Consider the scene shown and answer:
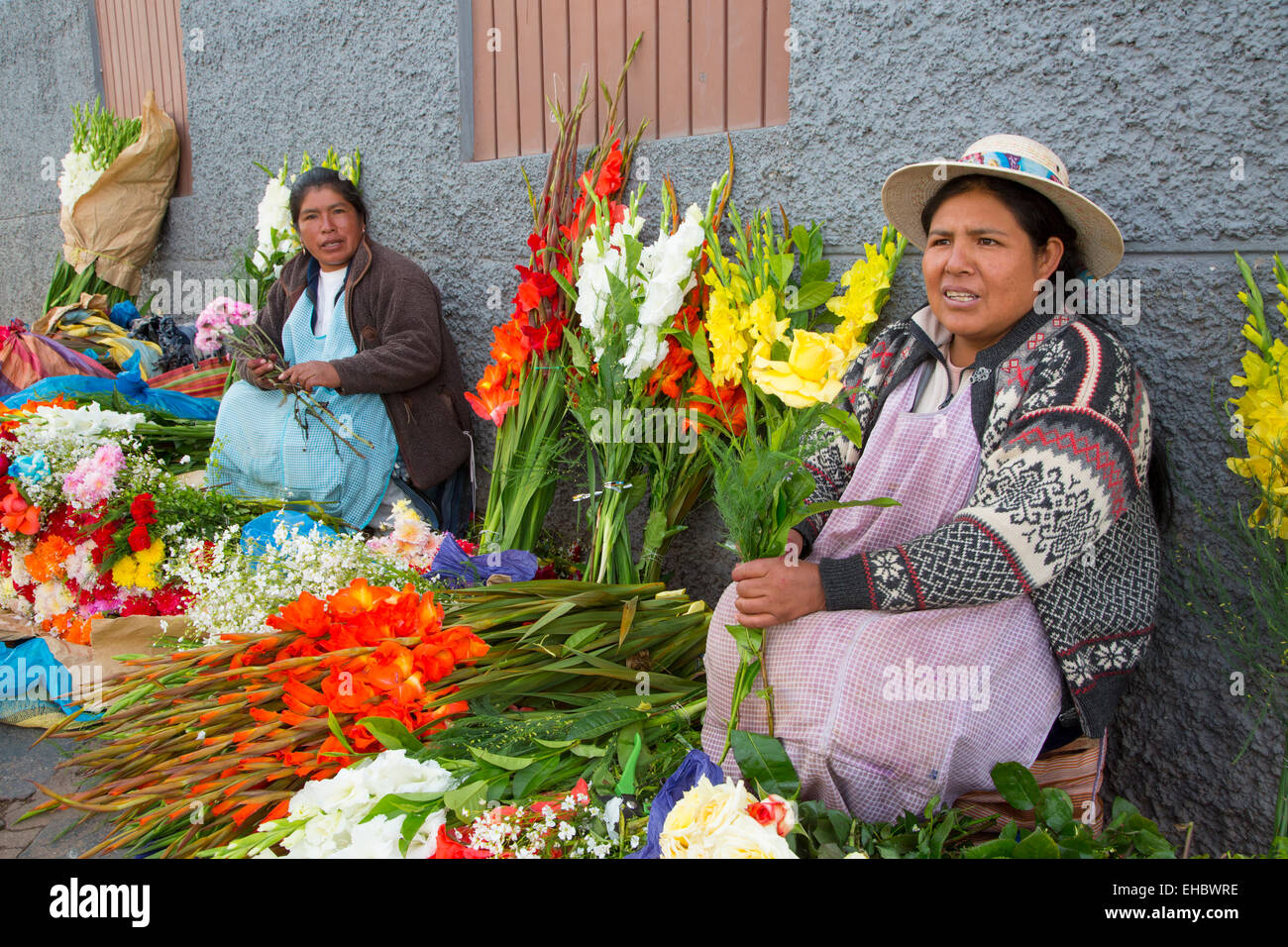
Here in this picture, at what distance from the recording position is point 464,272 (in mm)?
3680

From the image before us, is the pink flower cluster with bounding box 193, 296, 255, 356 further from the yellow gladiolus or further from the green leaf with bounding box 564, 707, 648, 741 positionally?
the green leaf with bounding box 564, 707, 648, 741

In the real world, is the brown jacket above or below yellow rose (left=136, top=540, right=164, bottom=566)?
above

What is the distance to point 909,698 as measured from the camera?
1627 millimetres

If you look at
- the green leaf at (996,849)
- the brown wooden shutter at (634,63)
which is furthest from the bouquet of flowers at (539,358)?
the green leaf at (996,849)

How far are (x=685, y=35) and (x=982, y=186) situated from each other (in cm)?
151

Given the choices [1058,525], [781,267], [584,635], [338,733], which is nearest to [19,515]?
[338,733]

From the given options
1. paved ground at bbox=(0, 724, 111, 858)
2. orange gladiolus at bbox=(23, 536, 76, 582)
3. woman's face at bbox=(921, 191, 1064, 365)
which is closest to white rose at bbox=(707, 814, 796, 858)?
woman's face at bbox=(921, 191, 1064, 365)

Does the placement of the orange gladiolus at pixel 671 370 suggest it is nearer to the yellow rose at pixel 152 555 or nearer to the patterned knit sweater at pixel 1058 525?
Answer: the patterned knit sweater at pixel 1058 525

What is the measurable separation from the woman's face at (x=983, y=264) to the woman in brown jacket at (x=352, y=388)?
2048mm

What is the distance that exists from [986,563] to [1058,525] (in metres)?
0.14

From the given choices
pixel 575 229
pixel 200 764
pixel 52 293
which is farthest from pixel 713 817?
pixel 52 293

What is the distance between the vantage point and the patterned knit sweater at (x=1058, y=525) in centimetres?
160

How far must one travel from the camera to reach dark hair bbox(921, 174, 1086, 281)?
1.81 m
